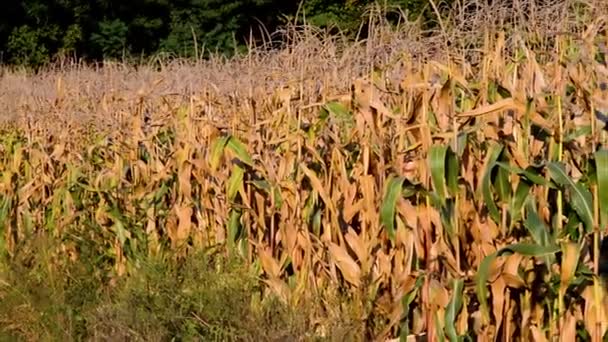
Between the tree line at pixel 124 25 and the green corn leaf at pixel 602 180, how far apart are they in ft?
70.1

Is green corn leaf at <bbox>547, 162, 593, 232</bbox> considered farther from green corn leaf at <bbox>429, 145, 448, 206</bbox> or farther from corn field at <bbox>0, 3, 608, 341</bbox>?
green corn leaf at <bbox>429, 145, 448, 206</bbox>

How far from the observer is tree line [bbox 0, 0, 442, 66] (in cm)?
2595

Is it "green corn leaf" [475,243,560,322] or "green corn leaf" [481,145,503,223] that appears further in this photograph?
"green corn leaf" [481,145,503,223]

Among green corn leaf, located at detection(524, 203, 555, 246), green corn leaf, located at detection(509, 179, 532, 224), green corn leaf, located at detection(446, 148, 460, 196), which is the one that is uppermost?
green corn leaf, located at detection(446, 148, 460, 196)

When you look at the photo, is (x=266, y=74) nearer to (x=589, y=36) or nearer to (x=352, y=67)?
(x=352, y=67)

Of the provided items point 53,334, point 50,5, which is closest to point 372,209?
point 53,334

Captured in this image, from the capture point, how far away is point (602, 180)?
139 inches

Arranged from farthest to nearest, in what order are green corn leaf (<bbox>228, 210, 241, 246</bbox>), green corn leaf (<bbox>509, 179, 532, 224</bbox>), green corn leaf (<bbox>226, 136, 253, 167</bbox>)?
green corn leaf (<bbox>228, 210, 241, 246</bbox>)
green corn leaf (<bbox>226, 136, 253, 167</bbox>)
green corn leaf (<bbox>509, 179, 532, 224</bbox>)

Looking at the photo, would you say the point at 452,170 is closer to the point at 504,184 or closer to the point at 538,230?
the point at 504,184

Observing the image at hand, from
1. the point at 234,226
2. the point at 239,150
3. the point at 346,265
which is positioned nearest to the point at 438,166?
the point at 346,265

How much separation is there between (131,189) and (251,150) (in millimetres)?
1192

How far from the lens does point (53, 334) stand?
5.17 metres

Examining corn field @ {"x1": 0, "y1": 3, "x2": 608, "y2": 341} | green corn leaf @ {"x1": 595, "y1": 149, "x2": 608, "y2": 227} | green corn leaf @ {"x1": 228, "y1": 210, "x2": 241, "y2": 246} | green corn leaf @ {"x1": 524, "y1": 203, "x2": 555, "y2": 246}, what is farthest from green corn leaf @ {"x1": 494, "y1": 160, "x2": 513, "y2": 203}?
green corn leaf @ {"x1": 228, "y1": 210, "x2": 241, "y2": 246}

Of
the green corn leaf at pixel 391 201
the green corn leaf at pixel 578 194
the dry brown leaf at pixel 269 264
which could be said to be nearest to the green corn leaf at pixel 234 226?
the dry brown leaf at pixel 269 264
